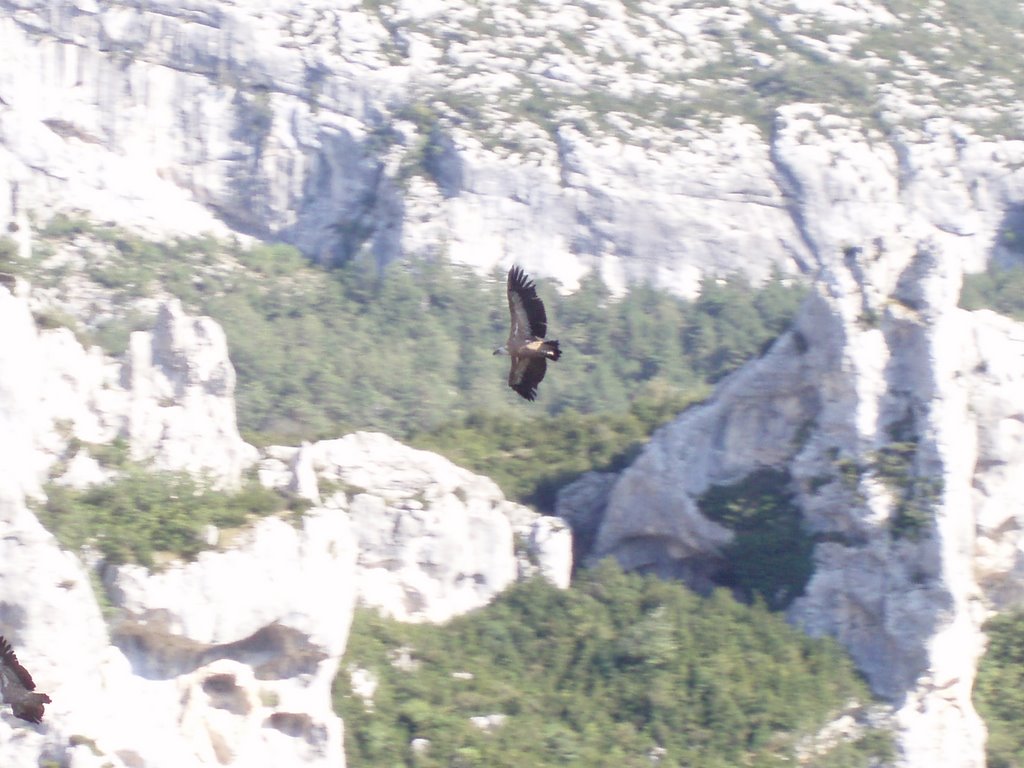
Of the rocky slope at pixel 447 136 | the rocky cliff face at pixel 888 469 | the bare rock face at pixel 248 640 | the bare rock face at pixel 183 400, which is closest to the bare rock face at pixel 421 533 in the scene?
the bare rock face at pixel 183 400

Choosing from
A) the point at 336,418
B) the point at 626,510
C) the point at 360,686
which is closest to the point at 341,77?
the point at 336,418

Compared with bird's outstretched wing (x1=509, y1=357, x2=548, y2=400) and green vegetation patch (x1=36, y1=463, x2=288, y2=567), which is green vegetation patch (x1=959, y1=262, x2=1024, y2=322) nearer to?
green vegetation patch (x1=36, y1=463, x2=288, y2=567)

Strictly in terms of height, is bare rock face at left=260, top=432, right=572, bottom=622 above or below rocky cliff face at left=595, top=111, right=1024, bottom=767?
below

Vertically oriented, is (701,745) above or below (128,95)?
above

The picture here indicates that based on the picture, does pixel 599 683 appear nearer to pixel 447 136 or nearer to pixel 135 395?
pixel 135 395

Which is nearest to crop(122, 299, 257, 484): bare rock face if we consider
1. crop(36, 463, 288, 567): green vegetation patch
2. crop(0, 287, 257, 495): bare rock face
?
crop(0, 287, 257, 495): bare rock face

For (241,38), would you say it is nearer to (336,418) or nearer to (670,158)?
(670,158)
